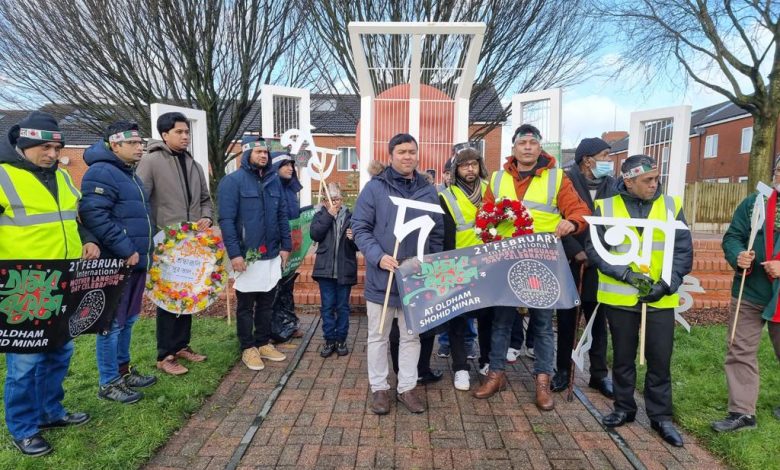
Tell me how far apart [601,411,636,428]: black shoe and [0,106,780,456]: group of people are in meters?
0.01

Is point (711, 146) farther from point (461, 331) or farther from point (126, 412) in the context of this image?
point (126, 412)

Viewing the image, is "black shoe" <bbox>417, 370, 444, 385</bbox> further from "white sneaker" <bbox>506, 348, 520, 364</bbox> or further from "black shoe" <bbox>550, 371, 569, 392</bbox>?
"black shoe" <bbox>550, 371, 569, 392</bbox>

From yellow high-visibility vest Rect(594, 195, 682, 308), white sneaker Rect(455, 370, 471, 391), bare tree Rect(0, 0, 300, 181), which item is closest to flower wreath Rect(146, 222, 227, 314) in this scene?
white sneaker Rect(455, 370, 471, 391)

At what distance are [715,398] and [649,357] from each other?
1123 mm

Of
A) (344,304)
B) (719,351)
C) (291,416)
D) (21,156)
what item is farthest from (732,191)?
(21,156)

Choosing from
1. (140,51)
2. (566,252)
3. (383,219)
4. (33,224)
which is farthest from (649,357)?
(140,51)

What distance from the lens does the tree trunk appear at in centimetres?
1300

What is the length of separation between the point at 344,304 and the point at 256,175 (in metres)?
1.64

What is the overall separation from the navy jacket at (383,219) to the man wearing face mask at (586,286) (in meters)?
1.41

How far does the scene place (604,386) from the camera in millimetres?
4199

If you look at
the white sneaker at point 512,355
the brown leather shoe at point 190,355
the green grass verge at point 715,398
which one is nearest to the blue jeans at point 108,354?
the brown leather shoe at point 190,355

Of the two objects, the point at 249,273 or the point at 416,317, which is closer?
the point at 416,317

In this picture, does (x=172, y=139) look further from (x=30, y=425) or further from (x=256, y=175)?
(x=30, y=425)

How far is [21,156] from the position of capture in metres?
2.95
